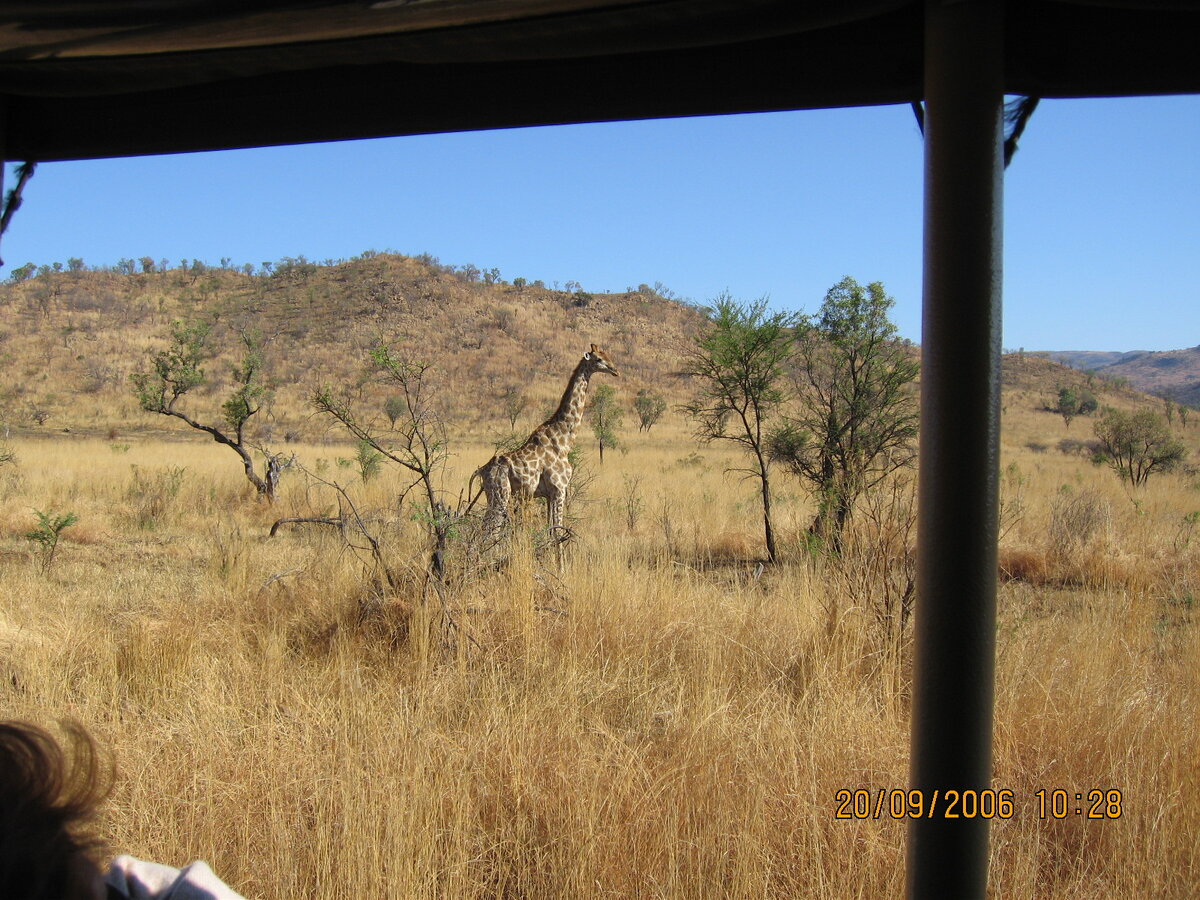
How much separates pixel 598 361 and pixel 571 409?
0.85 metres

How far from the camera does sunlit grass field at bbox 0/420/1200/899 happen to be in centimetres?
247

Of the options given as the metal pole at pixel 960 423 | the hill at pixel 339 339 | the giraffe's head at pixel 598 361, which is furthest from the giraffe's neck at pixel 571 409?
the hill at pixel 339 339

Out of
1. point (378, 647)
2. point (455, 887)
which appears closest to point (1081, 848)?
point (455, 887)

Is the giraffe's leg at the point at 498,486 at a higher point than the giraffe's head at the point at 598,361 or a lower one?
lower

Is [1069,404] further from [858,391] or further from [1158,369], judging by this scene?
[1158,369]

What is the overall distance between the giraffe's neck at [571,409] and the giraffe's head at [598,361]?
0.34 ft

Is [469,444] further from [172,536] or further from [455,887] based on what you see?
[455,887]

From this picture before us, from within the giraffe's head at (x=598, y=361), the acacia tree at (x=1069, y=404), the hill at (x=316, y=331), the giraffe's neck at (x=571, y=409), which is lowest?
the giraffe's neck at (x=571, y=409)

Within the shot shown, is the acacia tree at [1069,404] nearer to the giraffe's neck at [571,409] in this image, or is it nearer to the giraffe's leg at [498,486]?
the giraffe's neck at [571,409]
